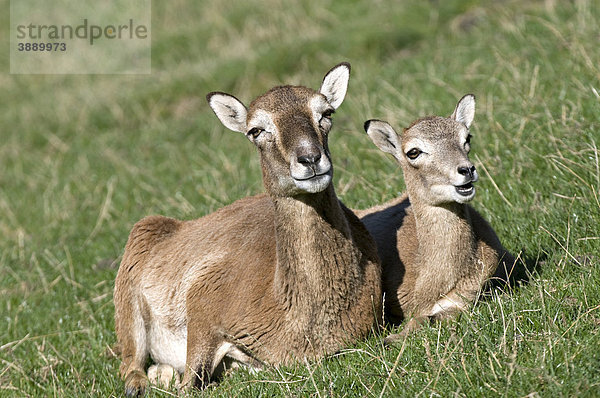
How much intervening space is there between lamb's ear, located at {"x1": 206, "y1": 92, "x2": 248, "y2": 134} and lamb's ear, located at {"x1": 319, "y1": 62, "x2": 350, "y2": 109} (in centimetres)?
79

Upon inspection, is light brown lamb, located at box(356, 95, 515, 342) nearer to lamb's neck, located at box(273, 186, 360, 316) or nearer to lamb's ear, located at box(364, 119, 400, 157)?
lamb's ear, located at box(364, 119, 400, 157)

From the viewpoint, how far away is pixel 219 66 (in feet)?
66.6

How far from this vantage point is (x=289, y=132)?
22.3ft

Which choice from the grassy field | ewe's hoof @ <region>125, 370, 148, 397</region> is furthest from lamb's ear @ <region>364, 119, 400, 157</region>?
ewe's hoof @ <region>125, 370, 148, 397</region>

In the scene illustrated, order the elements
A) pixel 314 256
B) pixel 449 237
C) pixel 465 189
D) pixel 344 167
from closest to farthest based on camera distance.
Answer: pixel 314 256 → pixel 465 189 → pixel 449 237 → pixel 344 167

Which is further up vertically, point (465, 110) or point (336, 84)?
point (336, 84)

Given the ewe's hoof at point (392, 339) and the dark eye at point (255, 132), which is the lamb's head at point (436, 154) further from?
the dark eye at point (255, 132)

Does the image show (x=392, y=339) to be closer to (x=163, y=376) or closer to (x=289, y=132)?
(x=289, y=132)

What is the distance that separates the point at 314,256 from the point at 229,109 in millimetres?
1648

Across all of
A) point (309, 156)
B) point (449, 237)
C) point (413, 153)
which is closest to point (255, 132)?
point (309, 156)

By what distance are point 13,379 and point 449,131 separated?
17.5 feet

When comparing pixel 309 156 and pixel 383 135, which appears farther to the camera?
pixel 383 135

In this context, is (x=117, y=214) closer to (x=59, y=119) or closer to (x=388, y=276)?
(x=388, y=276)

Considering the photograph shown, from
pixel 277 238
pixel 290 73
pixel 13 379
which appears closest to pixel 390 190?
pixel 277 238
